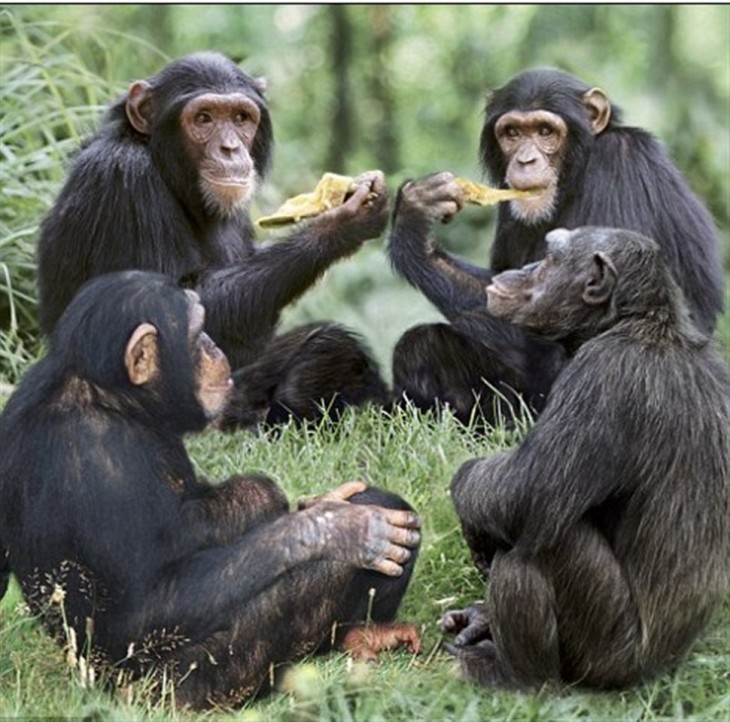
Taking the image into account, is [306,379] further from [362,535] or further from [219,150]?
[362,535]

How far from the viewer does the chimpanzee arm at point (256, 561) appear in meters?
6.04

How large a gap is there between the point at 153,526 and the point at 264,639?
1.98 feet

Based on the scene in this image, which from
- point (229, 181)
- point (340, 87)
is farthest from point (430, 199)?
point (340, 87)

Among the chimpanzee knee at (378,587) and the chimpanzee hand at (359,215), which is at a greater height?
the chimpanzee hand at (359,215)

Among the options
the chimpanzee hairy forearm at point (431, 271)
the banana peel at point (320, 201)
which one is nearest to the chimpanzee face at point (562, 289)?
the banana peel at point (320, 201)

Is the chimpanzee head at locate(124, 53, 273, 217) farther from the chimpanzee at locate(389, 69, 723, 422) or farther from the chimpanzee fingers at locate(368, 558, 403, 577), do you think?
the chimpanzee fingers at locate(368, 558, 403, 577)

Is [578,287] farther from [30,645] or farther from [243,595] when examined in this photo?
[30,645]

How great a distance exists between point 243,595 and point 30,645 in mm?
1165

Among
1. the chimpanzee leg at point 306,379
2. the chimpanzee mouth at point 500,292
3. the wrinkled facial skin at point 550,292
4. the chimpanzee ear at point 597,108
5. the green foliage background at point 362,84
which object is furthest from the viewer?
the green foliage background at point 362,84

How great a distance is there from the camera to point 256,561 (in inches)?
241

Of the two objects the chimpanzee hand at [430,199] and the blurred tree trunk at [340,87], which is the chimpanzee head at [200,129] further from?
the blurred tree trunk at [340,87]

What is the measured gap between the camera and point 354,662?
6.53 meters

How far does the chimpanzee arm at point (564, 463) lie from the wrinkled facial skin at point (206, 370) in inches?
43.4

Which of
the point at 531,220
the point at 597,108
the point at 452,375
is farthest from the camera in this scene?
the point at 452,375
